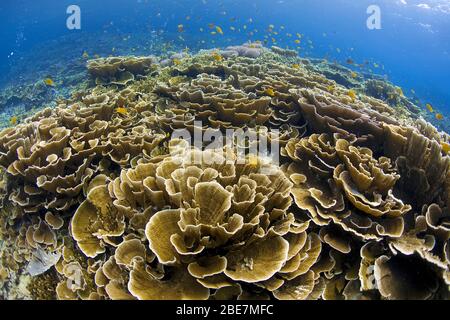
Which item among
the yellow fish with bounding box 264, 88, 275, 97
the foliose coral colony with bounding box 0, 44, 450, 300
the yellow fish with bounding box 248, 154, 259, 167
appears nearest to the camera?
the foliose coral colony with bounding box 0, 44, 450, 300

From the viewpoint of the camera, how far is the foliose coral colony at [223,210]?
2.83 meters

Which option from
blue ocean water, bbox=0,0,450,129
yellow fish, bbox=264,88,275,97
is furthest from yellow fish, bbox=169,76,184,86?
blue ocean water, bbox=0,0,450,129

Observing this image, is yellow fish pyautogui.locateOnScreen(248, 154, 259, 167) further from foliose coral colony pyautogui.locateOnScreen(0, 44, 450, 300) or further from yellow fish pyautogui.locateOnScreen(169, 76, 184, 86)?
yellow fish pyautogui.locateOnScreen(169, 76, 184, 86)

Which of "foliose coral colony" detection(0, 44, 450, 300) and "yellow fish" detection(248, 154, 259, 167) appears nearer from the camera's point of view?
"foliose coral colony" detection(0, 44, 450, 300)

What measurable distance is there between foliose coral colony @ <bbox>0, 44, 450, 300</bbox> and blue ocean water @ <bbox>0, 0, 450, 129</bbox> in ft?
40.9

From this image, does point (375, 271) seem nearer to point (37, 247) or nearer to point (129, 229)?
point (129, 229)

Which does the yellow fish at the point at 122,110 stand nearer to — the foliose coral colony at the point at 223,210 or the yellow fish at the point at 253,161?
the foliose coral colony at the point at 223,210

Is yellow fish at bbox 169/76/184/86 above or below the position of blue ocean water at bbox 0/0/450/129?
above

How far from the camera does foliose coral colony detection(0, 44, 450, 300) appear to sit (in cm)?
283

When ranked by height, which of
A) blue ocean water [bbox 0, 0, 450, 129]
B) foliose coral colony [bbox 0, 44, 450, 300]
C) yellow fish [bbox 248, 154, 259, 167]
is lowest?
blue ocean water [bbox 0, 0, 450, 129]

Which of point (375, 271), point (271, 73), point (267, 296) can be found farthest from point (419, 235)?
point (271, 73)

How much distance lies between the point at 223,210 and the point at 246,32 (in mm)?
46881

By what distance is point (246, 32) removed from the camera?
148 feet

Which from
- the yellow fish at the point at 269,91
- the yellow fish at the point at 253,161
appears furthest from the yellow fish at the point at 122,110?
the yellow fish at the point at 253,161
